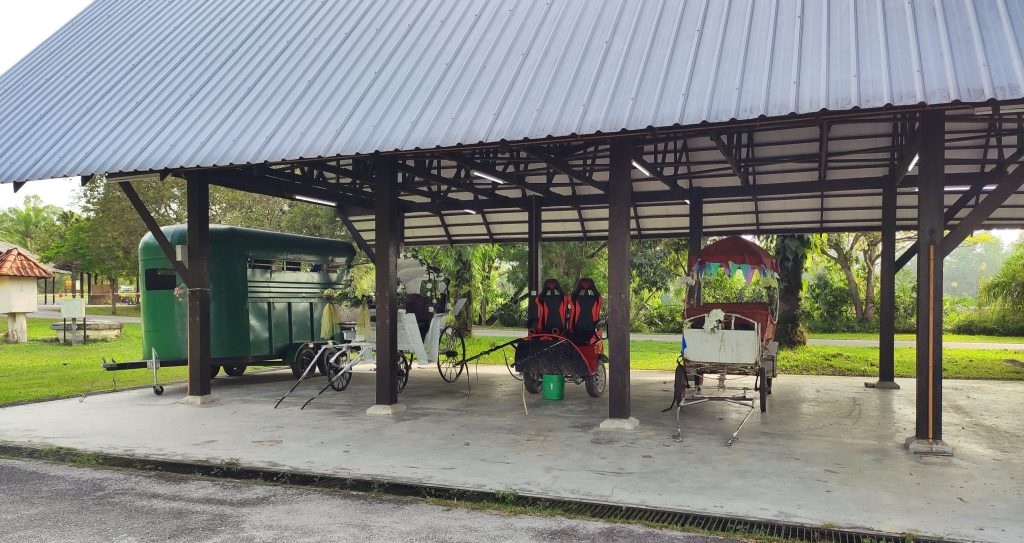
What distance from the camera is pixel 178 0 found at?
1211 cm

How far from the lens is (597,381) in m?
10.1

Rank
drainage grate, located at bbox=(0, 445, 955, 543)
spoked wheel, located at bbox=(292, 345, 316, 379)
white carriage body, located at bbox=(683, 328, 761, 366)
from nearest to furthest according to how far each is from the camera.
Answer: drainage grate, located at bbox=(0, 445, 955, 543) < white carriage body, located at bbox=(683, 328, 761, 366) < spoked wheel, located at bbox=(292, 345, 316, 379)

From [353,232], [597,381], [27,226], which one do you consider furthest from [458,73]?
[27,226]

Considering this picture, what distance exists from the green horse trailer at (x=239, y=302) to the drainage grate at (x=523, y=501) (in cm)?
381

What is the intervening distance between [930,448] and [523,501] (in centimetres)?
382

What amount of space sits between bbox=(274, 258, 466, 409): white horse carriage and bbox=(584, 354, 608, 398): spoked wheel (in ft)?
6.56

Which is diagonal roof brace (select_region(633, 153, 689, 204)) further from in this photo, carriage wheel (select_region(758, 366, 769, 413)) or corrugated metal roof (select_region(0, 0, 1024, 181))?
carriage wheel (select_region(758, 366, 769, 413))

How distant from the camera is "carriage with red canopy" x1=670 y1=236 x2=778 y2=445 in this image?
7.82 metres

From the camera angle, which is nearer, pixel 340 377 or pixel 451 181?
pixel 340 377

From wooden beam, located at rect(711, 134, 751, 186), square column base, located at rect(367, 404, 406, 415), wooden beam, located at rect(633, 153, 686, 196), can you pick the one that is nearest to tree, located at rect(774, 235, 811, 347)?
wooden beam, located at rect(711, 134, 751, 186)

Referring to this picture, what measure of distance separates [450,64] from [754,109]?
3.69 metres

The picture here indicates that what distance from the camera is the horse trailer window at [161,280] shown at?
440 inches

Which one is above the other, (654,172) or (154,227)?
(654,172)

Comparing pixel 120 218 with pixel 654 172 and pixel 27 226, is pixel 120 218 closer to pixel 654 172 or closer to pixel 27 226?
pixel 654 172
